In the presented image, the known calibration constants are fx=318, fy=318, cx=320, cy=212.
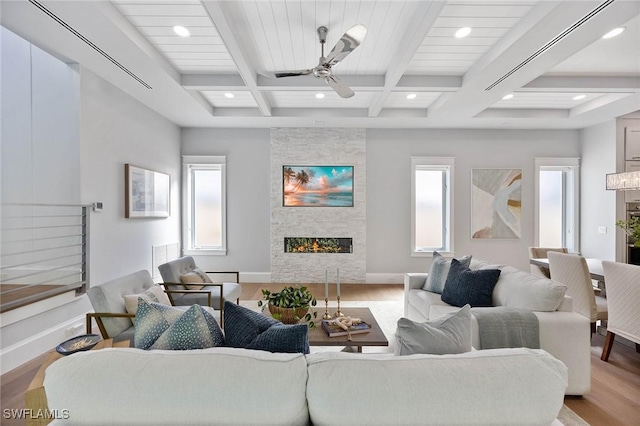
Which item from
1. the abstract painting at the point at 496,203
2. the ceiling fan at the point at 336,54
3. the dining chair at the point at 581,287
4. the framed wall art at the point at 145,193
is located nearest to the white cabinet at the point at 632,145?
the abstract painting at the point at 496,203

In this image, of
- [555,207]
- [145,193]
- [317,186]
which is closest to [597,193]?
[555,207]

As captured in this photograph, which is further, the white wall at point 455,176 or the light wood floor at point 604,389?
the white wall at point 455,176

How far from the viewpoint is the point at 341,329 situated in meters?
2.45

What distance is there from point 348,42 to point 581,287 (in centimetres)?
298

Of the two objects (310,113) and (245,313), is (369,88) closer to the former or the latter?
(310,113)

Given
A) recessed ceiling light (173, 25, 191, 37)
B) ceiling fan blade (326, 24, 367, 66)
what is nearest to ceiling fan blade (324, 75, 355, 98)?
ceiling fan blade (326, 24, 367, 66)

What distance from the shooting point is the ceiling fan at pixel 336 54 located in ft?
7.18

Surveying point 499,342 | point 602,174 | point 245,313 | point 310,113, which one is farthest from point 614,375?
point 310,113

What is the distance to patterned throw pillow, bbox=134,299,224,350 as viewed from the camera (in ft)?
4.14

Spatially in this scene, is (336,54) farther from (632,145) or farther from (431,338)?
(632,145)

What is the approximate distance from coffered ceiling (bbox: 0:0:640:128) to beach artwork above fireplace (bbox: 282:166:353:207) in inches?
41.1

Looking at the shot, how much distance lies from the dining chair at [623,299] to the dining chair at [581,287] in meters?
0.20

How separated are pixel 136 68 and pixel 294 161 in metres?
2.86

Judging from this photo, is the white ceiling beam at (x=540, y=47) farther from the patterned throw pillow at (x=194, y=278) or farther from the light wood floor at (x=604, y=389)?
the patterned throw pillow at (x=194, y=278)
